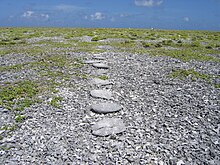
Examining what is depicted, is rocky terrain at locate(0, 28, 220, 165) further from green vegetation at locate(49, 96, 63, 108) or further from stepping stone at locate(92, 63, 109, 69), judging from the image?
stepping stone at locate(92, 63, 109, 69)

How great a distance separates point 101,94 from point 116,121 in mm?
3483

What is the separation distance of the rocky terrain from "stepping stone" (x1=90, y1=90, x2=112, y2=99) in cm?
8

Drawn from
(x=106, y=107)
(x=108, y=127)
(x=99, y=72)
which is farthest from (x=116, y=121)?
(x=99, y=72)

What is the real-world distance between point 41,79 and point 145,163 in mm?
10991

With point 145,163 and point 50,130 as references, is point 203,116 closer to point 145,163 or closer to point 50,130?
point 145,163

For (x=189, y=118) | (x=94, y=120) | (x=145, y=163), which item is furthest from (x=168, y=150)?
(x=94, y=120)

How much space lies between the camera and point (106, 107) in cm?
1270

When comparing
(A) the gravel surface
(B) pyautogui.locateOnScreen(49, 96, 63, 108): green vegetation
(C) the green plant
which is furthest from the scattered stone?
(C) the green plant

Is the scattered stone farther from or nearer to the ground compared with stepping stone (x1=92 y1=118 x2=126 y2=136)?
farther from the ground

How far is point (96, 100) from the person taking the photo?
1386 cm

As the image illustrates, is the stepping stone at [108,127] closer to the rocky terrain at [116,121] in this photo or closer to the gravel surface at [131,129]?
the rocky terrain at [116,121]

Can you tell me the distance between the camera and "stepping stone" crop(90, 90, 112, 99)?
1432 cm

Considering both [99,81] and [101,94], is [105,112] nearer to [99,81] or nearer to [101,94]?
[101,94]

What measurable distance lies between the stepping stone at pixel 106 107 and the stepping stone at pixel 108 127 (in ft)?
3.14
